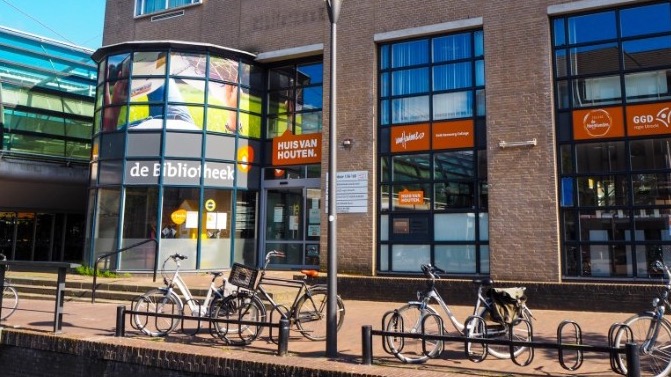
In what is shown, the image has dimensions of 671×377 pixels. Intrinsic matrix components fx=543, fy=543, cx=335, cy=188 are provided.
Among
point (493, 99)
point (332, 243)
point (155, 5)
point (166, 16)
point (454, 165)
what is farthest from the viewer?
point (155, 5)

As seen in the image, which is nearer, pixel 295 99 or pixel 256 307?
pixel 256 307

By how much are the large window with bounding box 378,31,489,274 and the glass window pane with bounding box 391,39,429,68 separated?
0.03 m

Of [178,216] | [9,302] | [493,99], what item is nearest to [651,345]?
[493,99]

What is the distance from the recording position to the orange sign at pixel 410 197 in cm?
1398

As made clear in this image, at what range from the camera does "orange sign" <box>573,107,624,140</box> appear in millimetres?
12102

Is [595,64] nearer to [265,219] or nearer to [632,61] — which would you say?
[632,61]

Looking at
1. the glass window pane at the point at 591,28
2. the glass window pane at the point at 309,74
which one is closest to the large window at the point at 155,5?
the glass window pane at the point at 309,74

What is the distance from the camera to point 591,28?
1266 centimetres

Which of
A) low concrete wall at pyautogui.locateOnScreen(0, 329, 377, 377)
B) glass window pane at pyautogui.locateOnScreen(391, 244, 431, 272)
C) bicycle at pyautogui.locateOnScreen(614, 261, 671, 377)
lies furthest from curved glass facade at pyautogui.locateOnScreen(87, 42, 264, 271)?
bicycle at pyautogui.locateOnScreen(614, 261, 671, 377)

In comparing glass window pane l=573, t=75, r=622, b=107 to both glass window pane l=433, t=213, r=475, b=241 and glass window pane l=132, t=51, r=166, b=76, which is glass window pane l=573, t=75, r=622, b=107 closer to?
glass window pane l=433, t=213, r=475, b=241

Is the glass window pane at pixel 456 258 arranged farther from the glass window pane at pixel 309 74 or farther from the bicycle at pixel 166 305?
the bicycle at pixel 166 305

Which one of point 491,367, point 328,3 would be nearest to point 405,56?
point 328,3

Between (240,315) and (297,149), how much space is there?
9.23 metres

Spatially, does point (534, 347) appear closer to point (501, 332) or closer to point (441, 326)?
point (501, 332)
